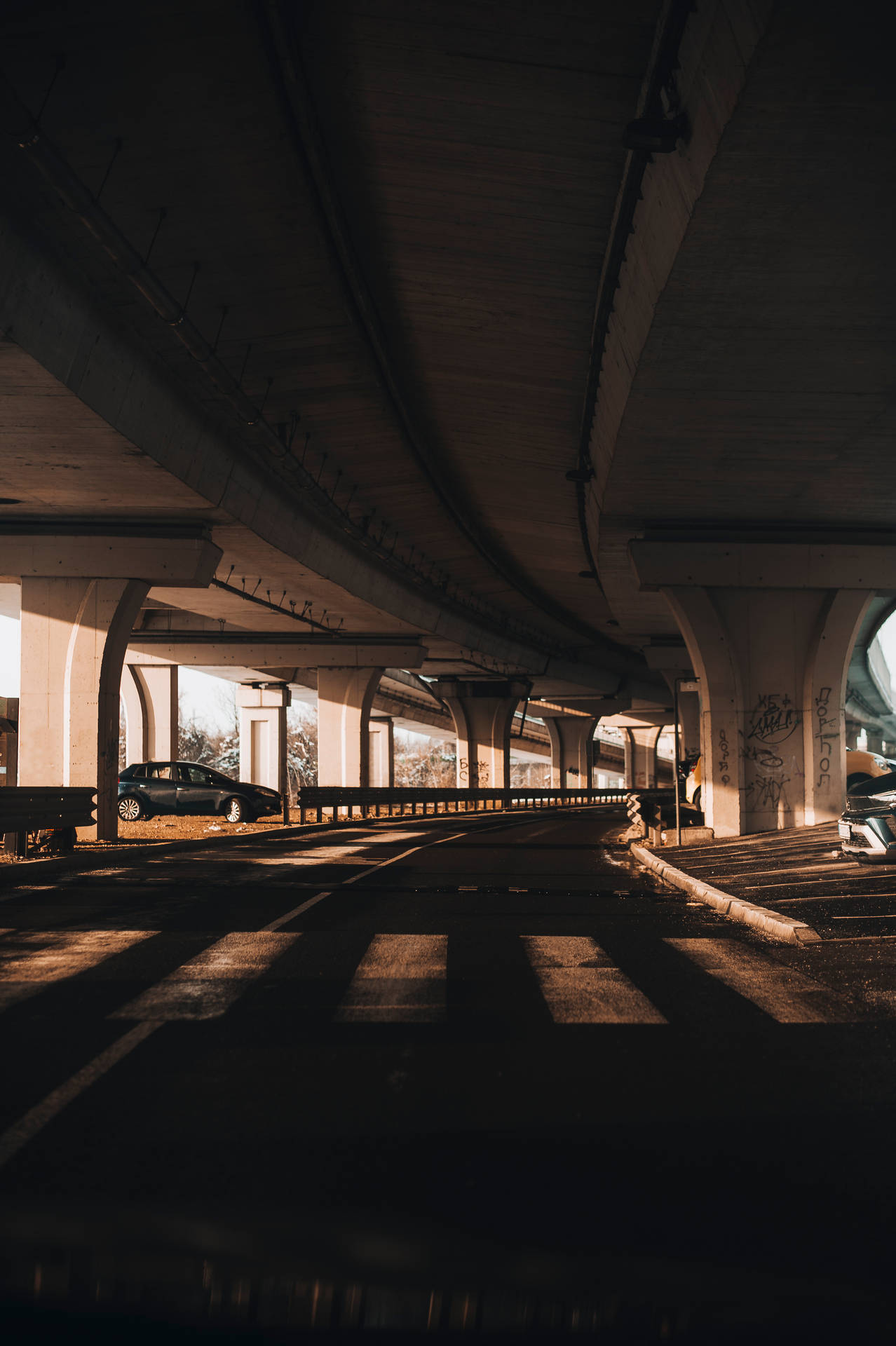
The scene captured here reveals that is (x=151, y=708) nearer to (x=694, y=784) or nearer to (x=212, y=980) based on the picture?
(x=694, y=784)

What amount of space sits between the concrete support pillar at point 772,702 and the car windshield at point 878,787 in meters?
5.13

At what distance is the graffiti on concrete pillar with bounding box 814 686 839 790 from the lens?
25.0 meters

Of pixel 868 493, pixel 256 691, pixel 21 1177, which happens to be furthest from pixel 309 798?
pixel 21 1177

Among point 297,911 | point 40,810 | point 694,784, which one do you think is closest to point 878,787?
point 694,784

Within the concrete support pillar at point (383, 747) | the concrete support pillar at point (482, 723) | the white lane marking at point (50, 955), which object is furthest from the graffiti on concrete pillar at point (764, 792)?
the concrete support pillar at point (383, 747)

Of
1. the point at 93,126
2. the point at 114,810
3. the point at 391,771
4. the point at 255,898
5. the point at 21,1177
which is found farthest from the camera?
the point at 391,771

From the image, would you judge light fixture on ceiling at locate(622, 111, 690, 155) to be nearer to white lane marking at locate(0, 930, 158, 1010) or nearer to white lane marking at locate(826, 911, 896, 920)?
white lane marking at locate(826, 911, 896, 920)

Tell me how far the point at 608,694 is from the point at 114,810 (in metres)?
47.0

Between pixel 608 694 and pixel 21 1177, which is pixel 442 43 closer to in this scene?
pixel 21 1177

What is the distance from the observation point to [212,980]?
27.0 ft

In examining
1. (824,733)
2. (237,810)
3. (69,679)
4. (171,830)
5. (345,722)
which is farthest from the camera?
(345,722)

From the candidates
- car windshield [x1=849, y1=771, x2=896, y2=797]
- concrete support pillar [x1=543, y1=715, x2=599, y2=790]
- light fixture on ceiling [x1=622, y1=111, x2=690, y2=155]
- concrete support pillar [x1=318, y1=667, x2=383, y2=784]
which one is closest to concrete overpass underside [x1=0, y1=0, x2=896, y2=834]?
light fixture on ceiling [x1=622, y1=111, x2=690, y2=155]

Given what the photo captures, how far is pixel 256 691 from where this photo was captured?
60938 millimetres

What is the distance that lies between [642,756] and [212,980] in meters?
91.4
